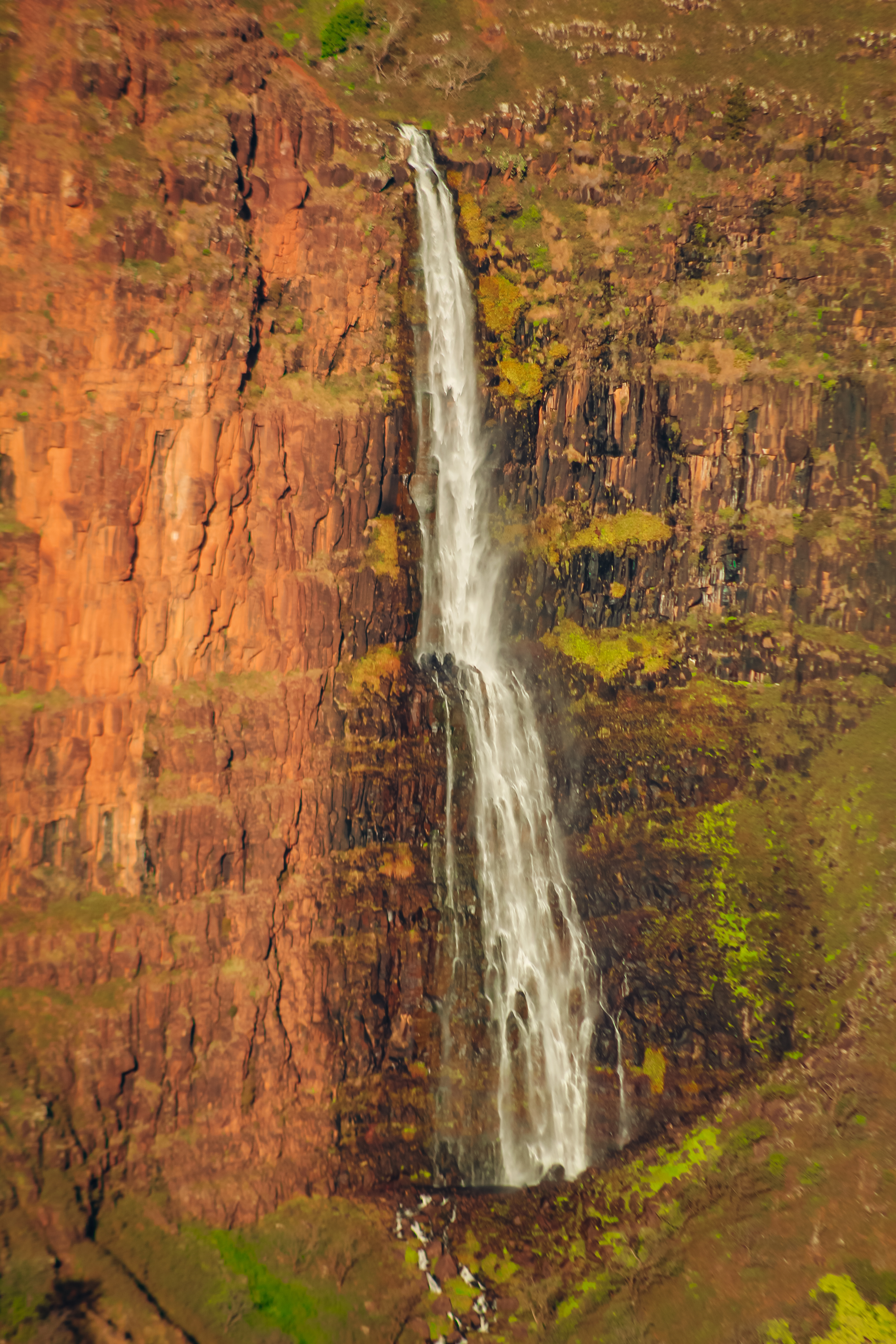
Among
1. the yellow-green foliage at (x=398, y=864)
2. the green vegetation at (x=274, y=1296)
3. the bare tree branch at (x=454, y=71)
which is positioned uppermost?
the bare tree branch at (x=454, y=71)

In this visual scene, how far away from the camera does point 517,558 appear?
24.3 metres

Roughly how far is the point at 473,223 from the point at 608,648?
11.8 metres

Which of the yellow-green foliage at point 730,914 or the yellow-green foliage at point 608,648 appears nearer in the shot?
the yellow-green foliage at point 730,914

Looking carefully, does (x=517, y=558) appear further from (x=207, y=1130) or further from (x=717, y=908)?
(x=207, y=1130)

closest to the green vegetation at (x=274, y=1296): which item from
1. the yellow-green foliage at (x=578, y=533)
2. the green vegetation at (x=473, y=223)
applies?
the yellow-green foliage at (x=578, y=533)

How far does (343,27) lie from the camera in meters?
25.2

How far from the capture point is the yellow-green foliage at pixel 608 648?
24906 millimetres

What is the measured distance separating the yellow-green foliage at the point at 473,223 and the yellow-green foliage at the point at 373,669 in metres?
11.4

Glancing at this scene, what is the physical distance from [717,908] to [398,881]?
7.97 metres

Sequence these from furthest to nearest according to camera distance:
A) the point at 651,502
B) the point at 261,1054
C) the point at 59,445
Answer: the point at 651,502, the point at 261,1054, the point at 59,445

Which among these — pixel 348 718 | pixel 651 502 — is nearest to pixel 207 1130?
pixel 348 718

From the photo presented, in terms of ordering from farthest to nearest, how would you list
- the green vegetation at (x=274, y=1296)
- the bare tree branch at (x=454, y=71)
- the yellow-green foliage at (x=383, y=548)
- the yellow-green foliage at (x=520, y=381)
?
the bare tree branch at (x=454, y=71)
the yellow-green foliage at (x=520, y=381)
the yellow-green foliage at (x=383, y=548)
the green vegetation at (x=274, y=1296)

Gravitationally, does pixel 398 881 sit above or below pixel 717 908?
above

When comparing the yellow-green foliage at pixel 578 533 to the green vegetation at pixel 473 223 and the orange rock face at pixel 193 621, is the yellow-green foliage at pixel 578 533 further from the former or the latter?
the green vegetation at pixel 473 223
